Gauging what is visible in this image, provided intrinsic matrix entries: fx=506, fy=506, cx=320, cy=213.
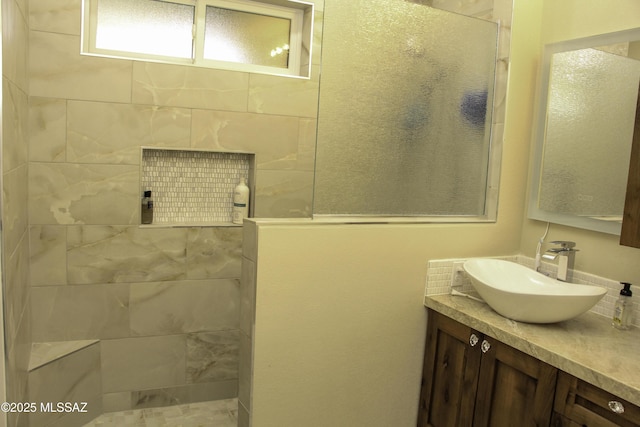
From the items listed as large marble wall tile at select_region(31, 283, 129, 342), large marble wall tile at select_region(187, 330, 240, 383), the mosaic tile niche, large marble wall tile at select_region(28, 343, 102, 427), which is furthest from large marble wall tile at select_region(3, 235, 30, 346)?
large marble wall tile at select_region(187, 330, 240, 383)

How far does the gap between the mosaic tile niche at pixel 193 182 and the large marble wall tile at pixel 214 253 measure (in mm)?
76

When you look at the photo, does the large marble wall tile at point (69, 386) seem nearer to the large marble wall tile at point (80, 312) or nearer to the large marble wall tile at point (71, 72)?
the large marble wall tile at point (80, 312)

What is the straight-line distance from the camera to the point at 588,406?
1546mm

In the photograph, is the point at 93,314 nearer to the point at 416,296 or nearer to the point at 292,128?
the point at 292,128

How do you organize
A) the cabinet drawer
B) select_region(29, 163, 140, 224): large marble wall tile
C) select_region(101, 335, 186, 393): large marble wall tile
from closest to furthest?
the cabinet drawer
select_region(29, 163, 140, 224): large marble wall tile
select_region(101, 335, 186, 393): large marble wall tile

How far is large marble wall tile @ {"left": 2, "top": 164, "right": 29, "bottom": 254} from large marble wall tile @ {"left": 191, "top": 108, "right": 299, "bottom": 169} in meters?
0.84

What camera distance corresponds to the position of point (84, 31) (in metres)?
2.52

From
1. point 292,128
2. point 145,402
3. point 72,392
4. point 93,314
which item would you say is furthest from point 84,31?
point 145,402

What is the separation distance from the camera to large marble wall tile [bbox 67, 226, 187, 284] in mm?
2551

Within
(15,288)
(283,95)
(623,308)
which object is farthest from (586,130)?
(15,288)

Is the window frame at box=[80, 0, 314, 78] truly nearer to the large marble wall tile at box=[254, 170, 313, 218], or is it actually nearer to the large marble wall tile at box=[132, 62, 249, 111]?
the large marble wall tile at box=[132, 62, 249, 111]

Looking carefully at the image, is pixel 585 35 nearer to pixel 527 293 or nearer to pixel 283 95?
pixel 527 293

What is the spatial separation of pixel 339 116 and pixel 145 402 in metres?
1.92

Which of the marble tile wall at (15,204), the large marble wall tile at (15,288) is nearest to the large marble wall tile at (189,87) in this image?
the marble tile wall at (15,204)
